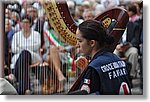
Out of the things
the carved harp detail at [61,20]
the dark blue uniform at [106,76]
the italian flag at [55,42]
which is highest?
the carved harp detail at [61,20]

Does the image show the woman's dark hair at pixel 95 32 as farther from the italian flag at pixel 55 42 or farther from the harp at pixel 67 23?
the italian flag at pixel 55 42

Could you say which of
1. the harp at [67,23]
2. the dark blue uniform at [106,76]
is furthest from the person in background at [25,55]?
the dark blue uniform at [106,76]

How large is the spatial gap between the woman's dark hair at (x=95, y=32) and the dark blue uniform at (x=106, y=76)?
0.33ft

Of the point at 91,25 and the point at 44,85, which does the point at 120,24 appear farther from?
the point at 44,85

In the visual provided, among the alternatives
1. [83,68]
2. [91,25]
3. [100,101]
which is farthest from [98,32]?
[100,101]

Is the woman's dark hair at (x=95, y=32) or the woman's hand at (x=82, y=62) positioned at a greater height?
the woman's dark hair at (x=95, y=32)

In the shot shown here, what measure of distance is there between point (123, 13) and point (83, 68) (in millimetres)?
529

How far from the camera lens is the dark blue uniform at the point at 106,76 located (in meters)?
3.41

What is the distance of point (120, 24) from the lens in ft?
11.4

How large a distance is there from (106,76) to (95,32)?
1.15ft

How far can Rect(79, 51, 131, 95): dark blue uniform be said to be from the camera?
3414 millimetres

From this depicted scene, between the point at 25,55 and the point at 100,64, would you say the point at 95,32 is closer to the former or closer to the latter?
the point at 100,64

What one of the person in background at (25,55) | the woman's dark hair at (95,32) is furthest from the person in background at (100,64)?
the person in background at (25,55)

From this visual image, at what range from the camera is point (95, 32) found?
3.45 meters
